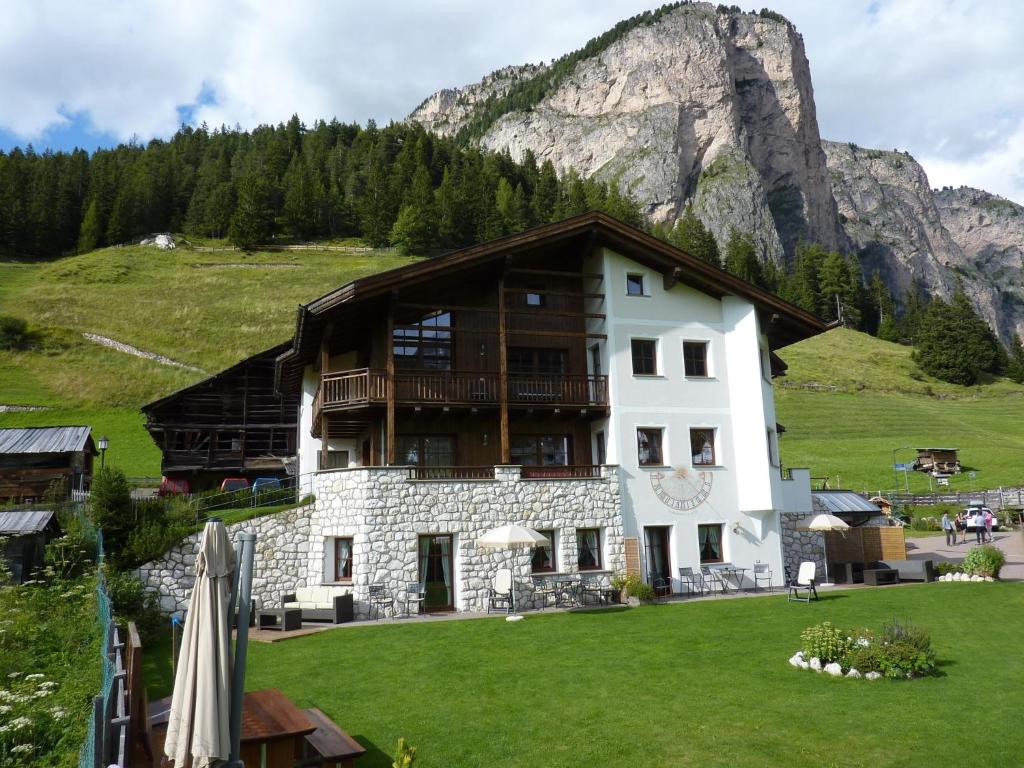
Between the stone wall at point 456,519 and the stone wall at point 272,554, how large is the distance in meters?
0.35

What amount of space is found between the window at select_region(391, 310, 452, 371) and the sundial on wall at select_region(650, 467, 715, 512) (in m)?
7.43

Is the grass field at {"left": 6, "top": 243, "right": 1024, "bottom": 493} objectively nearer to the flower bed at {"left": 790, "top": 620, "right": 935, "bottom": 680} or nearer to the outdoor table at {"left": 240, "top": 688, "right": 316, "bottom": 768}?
the flower bed at {"left": 790, "top": 620, "right": 935, "bottom": 680}

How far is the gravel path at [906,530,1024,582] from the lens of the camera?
2505cm

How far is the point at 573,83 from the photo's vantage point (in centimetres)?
17388

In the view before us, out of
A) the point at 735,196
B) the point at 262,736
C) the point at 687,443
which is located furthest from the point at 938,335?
the point at 262,736

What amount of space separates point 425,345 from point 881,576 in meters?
15.4

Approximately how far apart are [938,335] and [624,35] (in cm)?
11470

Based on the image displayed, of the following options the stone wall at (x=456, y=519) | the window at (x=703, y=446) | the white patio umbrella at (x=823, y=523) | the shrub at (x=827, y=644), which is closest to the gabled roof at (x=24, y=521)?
the stone wall at (x=456, y=519)

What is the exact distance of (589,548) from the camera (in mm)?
22859

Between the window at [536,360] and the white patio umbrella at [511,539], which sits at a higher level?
the window at [536,360]

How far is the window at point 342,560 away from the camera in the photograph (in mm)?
21516

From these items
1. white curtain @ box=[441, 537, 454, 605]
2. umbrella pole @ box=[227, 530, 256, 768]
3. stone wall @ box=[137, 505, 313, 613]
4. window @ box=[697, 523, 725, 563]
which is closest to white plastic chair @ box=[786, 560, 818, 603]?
window @ box=[697, 523, 725, 563]

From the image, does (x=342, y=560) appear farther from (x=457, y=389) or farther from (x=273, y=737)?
(x=273, y=737)

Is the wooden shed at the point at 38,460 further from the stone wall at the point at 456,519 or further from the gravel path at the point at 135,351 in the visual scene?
the gravel path at the point at 135,351
